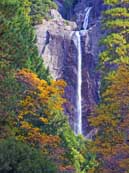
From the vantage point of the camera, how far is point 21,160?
1441 centimetres

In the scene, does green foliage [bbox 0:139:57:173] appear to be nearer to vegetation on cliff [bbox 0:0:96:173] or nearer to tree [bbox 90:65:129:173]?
vegetation on cliff [bbox 0:0:96:173]

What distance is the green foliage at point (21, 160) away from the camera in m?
14.1

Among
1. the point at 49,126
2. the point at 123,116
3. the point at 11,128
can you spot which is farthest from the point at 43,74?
the point at 123,116

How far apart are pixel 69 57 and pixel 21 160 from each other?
2537 centimetres

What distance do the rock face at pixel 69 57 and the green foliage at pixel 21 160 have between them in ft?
73.3

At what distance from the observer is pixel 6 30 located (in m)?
17.8

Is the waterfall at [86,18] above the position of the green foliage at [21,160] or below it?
above

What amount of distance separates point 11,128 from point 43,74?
384 inches

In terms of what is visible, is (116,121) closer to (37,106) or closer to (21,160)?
(37,106)

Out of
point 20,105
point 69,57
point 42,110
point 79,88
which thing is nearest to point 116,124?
point 42,110

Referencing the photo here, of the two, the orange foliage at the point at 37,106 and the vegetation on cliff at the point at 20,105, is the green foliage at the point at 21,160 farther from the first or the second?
the orange foliage at the point at 37,106

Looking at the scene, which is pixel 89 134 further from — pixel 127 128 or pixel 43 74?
pixel 127 128

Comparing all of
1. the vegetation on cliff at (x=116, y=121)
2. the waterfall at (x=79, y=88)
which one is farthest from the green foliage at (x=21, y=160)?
the waterfall at (x=79, y=88)

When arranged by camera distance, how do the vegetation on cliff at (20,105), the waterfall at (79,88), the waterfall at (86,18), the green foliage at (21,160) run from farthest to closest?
the waterfall at (86,18), the waterfall at (79,88), the vegetation on cliff at (20,105), the green foliage at (21,160)
